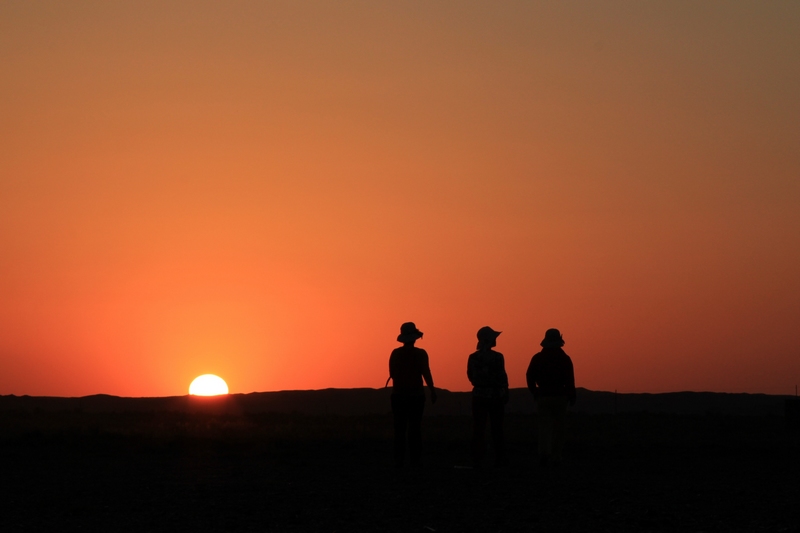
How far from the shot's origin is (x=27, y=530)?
9242mm

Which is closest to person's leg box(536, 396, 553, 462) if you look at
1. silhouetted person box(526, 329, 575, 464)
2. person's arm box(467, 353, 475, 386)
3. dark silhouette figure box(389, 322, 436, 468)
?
silhouetted person box(526, 329, 575, 464)

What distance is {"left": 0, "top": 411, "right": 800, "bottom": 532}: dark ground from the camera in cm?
924

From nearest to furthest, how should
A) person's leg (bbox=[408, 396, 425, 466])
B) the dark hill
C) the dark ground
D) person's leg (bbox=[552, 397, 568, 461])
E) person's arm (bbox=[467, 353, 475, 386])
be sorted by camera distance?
1. the dark ground
2. person's leg (bbox=[552, 397, 568, 461])
3. person's leg (bbox=[408, 396, 425, 466])
4. person's arm (bbox=[467, 353, 475, 386])
5. the dark hill

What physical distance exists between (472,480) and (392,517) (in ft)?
9.89

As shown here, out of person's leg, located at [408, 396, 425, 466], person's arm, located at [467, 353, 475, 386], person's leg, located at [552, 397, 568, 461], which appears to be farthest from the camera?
person's arm, located at [467, 353, 475, 386]

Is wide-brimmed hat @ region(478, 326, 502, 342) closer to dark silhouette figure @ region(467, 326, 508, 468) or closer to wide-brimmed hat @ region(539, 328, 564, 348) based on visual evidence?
dark silhouette figure @ region(467, 326, 508, 468)

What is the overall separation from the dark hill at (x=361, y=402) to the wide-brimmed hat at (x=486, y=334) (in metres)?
85.9

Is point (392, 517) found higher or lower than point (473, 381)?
lower

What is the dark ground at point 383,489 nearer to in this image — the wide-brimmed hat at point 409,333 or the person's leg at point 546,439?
the person's leg at point 546,439

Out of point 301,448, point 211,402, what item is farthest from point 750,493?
point 211,402

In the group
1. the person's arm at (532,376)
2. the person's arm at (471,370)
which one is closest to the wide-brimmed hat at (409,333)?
the person's arm at (471,370)

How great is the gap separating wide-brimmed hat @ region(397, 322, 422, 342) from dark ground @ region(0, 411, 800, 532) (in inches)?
72.0

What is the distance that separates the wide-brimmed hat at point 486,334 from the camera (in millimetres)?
14852

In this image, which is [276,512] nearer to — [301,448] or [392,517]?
[392,517]
